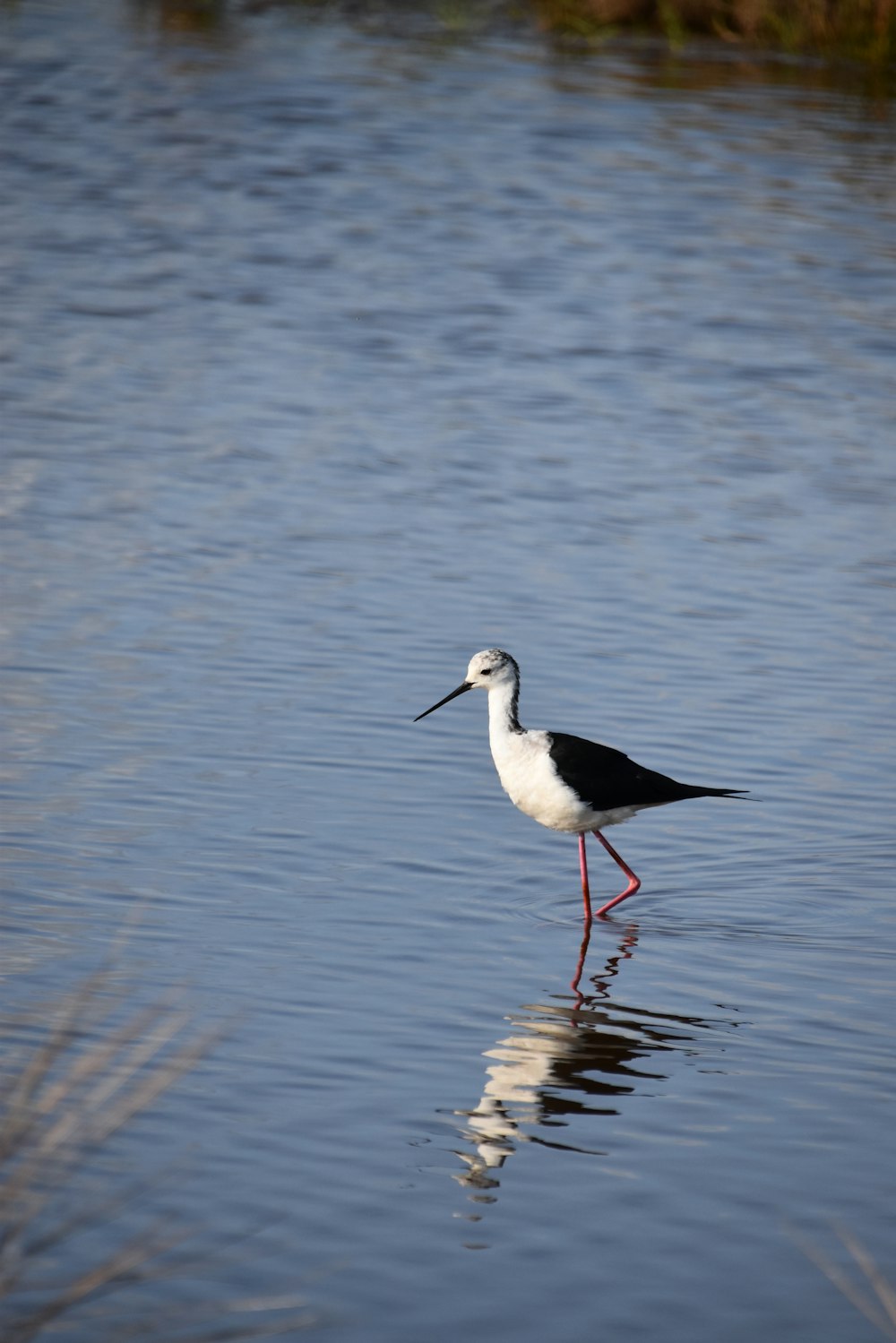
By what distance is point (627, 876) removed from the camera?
7297mm

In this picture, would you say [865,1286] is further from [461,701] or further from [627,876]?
[461,701]

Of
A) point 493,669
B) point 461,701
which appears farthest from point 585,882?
point 461,701

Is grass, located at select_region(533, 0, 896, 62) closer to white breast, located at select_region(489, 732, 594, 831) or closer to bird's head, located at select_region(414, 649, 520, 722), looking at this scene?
bird's head, located at select_region(414, 649, 520, 722)

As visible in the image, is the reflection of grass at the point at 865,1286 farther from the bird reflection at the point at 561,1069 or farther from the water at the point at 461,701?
the bird reflection at the point at 561,1069

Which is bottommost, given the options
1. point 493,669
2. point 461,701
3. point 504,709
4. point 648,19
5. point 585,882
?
point 461,701

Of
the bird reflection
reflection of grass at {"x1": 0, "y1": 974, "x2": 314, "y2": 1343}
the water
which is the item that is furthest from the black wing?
reflection of grass at {"x1": 0, "y1": 974, "x2": 314, "y2": 1343}

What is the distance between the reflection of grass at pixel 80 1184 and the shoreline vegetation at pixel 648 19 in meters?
21.8

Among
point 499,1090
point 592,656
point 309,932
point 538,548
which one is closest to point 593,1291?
point 499,1090

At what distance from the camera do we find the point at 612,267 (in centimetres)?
1795

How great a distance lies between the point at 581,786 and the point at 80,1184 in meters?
2.80

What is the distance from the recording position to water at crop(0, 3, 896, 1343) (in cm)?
480

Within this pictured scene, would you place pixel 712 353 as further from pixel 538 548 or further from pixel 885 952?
pixel 885 952

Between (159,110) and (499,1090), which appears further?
(159,110)

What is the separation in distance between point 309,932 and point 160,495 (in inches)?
213
